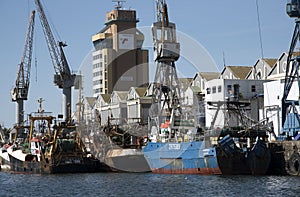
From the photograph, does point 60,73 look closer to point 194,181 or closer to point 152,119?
point 152,119

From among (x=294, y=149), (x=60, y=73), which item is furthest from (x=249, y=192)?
(x=60, y=73)

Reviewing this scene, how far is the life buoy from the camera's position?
62.3 m

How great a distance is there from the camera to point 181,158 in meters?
69.4

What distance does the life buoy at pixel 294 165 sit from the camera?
204ft

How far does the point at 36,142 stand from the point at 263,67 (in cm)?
3362

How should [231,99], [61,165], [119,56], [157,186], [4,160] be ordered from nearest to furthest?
[157,186] → [61,165] → [231,99] → [4,160] → [119,56]

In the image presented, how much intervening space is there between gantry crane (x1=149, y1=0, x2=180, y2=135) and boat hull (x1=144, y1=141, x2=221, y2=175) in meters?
11.2

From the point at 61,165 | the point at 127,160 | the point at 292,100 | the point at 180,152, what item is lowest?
the point at 61,165

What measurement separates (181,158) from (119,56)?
93.7 metres

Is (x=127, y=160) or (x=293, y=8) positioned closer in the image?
(x=293, y=8)

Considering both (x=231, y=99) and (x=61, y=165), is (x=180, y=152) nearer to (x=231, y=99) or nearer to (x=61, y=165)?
(x=61, y=165)

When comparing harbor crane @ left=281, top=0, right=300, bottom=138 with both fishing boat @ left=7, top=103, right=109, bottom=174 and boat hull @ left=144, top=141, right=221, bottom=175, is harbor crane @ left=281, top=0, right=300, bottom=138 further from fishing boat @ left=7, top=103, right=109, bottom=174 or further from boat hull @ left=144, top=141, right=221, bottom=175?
fishing boat @ left=7, top=103, right=109, bottom=174

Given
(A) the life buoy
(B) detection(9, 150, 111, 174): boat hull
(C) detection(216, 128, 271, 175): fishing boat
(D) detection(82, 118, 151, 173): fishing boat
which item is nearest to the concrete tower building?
(D) detection(82, 118, 151, 173): fishing boat

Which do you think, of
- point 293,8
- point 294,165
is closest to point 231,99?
point 293,8
